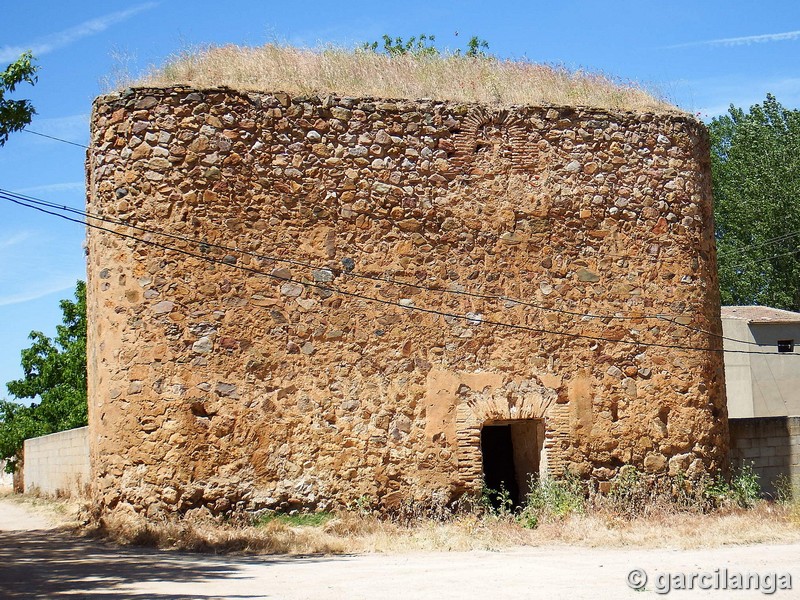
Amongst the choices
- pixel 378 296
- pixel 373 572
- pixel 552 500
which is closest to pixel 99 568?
pixel 373 572

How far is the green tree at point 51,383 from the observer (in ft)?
85.4

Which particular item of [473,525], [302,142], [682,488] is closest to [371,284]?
[302,142]

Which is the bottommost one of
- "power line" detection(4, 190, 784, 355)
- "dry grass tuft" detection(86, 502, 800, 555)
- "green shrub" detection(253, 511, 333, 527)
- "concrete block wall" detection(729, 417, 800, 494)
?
"dry grass tuft" detection(86, 502, 800, 555)

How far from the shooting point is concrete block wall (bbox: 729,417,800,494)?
14.2 m

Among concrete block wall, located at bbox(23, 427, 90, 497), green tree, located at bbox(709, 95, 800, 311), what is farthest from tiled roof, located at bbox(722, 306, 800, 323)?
concrete block wall, located at bbox(23, 427, 90, 497)

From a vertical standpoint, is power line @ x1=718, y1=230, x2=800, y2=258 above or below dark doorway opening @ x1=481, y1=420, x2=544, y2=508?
above

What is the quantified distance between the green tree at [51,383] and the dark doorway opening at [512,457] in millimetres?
14930

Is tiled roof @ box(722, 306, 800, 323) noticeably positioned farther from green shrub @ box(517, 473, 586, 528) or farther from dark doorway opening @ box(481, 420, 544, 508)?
green shrub @ box(517, 473, 586, 528)

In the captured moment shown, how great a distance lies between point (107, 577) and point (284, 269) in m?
4.66

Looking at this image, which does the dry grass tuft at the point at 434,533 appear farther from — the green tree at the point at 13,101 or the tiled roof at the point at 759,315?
the tiled roof at the point at 759,315

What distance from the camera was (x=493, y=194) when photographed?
12531 millimetres

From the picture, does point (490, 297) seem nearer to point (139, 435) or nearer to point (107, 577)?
point (139, 435)

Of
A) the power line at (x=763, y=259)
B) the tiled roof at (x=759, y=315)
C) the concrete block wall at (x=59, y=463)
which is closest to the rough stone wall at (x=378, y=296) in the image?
the concrete block wall at (x=59, y=463)

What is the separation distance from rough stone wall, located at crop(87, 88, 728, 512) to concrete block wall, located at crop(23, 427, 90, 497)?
361cm
